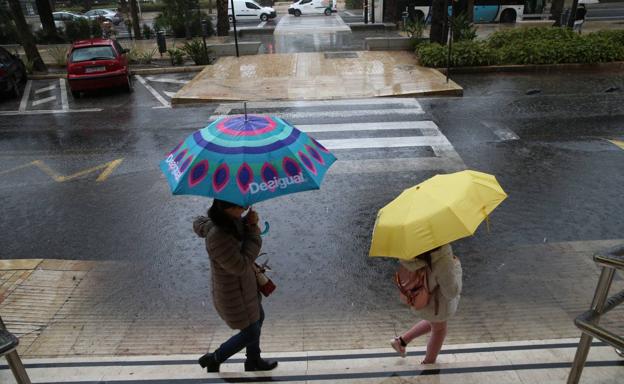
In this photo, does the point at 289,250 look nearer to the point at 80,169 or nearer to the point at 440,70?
the point at 80,169

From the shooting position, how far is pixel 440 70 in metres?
16.3

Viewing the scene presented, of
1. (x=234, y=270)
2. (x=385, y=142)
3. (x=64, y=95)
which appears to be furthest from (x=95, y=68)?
(x=234, y=270)

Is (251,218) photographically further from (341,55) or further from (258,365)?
(341,55)

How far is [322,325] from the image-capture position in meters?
4.84

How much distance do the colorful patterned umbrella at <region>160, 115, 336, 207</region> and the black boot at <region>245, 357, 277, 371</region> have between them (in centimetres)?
153

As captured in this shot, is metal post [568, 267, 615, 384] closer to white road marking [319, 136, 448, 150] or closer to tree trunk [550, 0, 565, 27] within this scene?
white road marking [319, 136, 448, 150]

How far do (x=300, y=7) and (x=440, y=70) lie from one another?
81.7ft

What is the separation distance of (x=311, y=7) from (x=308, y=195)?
33919mm

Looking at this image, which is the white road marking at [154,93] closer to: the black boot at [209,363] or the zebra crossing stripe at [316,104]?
the zebra crossing stripe at [316,104]

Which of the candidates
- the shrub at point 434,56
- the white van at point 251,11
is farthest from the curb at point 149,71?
the white van at point 251,11

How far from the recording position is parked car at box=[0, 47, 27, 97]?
14703mm

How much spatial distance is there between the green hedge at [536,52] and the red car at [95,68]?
995cm

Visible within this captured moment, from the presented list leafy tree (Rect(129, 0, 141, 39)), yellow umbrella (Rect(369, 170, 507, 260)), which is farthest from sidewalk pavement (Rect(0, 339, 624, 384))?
leafy tree (Rect(129, 0, 141, 39))

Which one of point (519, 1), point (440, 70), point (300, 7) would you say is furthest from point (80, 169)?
point (300, 7)
